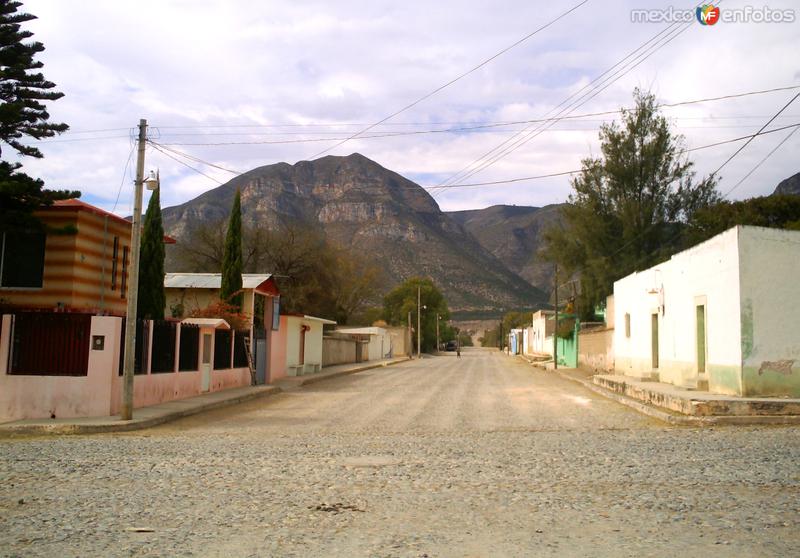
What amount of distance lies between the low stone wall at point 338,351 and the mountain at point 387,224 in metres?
44.0

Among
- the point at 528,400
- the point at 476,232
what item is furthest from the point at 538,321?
the point at 476,232

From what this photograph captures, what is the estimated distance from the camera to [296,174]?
14038cm

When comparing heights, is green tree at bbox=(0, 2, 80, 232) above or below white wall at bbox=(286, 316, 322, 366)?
above

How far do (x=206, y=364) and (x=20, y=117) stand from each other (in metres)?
9.59

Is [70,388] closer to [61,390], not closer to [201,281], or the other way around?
[61,390]

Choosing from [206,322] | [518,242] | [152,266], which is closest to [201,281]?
[152,266]

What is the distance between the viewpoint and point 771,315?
54.8 feet

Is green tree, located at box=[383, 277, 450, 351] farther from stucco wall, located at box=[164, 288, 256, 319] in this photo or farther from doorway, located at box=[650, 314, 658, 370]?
doorway, located at box=[650, 314, 658, 370]

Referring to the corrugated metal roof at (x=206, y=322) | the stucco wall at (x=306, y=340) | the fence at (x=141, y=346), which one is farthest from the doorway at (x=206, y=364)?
the stucco wall at (x=306, y=340)

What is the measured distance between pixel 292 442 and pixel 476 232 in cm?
18283

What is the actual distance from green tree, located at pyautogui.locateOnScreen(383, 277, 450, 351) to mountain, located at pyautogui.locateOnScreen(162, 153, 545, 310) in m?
4.40

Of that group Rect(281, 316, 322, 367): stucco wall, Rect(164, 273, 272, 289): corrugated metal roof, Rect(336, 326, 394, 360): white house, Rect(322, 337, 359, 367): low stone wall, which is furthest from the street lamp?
Rect(336, 326, 394, 360): white house

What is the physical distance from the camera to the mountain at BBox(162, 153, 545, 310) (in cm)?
11044

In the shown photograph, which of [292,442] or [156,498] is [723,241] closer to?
[292,442]
